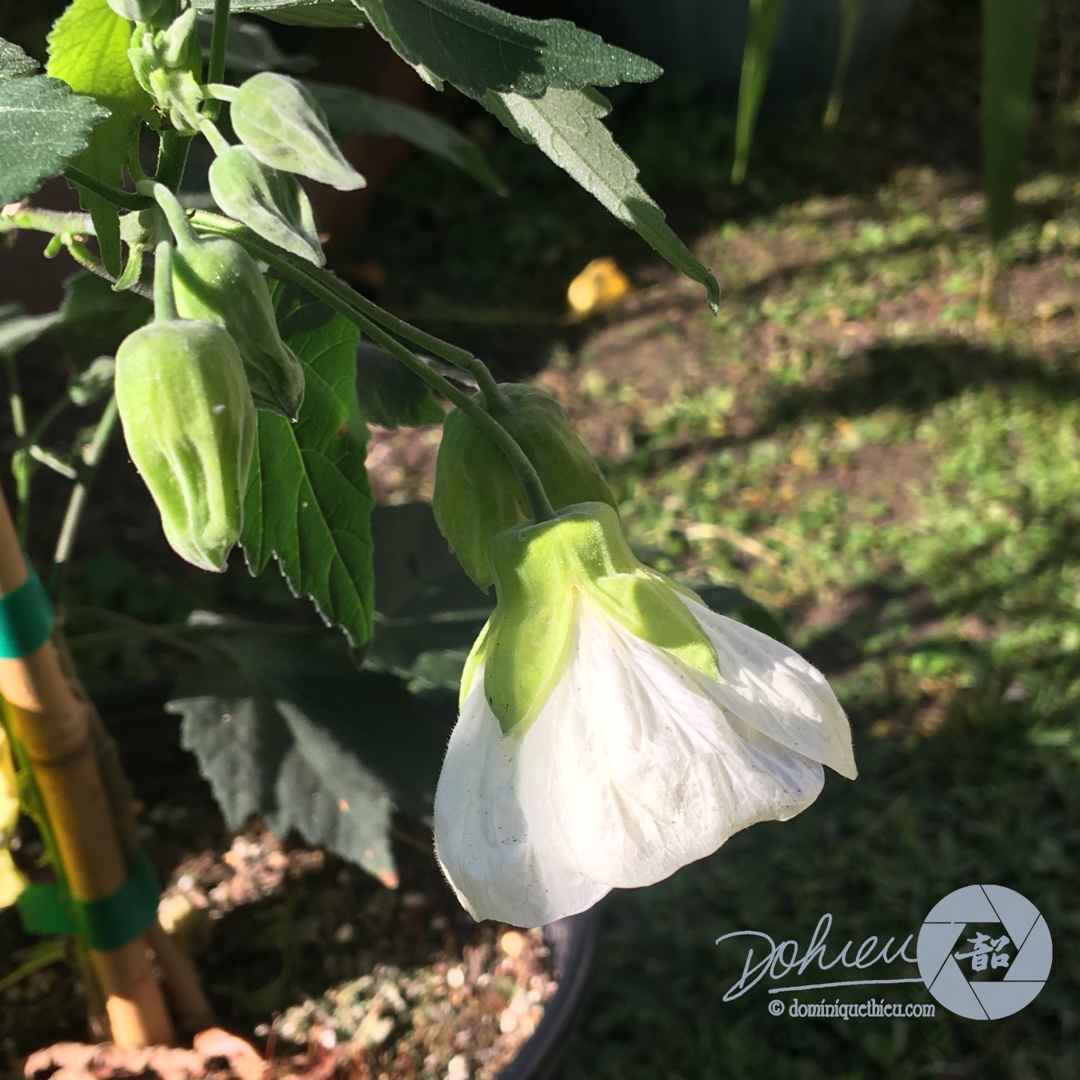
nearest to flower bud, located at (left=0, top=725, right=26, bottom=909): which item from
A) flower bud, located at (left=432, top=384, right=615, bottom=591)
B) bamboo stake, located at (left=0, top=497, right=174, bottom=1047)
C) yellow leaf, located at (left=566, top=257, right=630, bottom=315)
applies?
bamboo stake, located at (left=0, top=497, right=174, bottom=1047)

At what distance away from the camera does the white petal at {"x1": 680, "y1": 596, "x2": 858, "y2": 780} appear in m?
0.30

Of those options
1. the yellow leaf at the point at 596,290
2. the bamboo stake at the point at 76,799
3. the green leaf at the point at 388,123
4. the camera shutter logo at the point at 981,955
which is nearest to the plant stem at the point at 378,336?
the bamboo stake at the point at 76,799

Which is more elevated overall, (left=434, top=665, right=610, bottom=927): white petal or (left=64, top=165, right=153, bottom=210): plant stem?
(left=64, top=165, right=153, bottom=210): plant stem

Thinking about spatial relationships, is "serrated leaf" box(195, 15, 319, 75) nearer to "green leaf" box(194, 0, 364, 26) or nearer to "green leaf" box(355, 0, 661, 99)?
"green leaf" box(194, 0, 364, 26)

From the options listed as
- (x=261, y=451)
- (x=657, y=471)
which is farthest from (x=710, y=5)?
(x=261, y=451)

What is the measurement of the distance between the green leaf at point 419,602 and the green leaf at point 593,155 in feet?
1.17

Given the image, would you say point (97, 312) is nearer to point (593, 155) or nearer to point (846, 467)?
point (593, 155)

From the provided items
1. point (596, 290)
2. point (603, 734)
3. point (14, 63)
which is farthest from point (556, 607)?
point (596, 290)

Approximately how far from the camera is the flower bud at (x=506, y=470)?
1.17ft

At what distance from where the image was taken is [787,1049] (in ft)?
2.63

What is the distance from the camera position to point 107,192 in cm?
34

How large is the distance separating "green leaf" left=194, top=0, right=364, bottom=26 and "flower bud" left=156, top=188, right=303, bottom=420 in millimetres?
120

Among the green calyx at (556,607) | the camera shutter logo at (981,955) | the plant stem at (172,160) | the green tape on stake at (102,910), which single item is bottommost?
the camera shutter logo at (981,955)

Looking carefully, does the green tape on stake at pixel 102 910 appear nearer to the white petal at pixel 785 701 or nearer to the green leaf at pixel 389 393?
the green leaf at pixel 389 393
